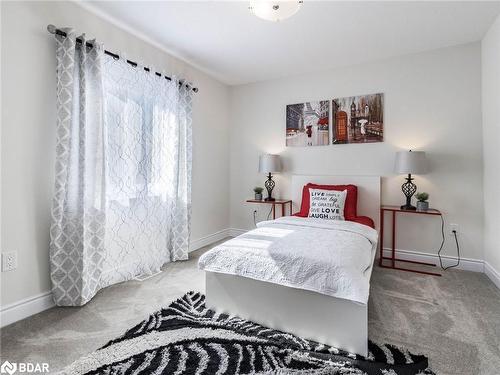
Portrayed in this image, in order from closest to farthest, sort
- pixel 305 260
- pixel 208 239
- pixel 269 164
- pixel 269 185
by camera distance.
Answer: pixel 305 260
pixel 269 164
pixel 208 239
pixel 269 185

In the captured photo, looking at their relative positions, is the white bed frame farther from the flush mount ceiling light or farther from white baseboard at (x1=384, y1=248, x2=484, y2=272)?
the flush mount ceiling light

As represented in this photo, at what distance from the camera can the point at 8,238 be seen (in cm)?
189

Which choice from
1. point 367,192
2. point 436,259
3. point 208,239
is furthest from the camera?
point 208,239

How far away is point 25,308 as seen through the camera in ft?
6.46

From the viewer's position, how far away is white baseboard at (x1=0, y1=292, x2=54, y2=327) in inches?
73.5

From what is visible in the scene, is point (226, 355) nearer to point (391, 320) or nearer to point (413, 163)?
point (391, 320)

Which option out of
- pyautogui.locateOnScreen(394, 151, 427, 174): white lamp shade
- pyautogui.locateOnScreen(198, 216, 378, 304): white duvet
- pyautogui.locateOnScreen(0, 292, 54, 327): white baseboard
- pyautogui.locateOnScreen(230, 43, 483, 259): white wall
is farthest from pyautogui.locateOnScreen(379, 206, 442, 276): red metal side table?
pyautogui.locateOnScreen(0, 292, 54, 327): white baseboard

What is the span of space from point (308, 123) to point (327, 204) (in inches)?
52.0

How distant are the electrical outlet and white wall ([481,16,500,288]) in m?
4.06

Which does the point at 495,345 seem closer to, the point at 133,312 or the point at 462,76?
the point at 133,312

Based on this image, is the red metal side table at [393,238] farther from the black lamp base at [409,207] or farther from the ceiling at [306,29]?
the ceiling at [306,29]

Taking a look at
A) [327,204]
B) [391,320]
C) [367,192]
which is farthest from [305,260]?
[367,192]

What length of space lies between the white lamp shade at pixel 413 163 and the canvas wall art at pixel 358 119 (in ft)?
1.72

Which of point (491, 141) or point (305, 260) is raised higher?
point (491, 141)
